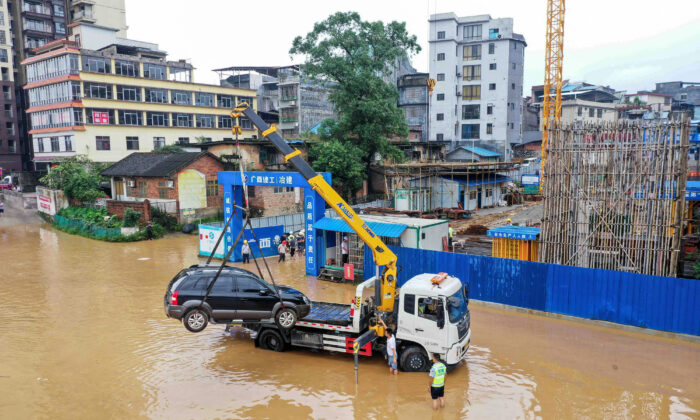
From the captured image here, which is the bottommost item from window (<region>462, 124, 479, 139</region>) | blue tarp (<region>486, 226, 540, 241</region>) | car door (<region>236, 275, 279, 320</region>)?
car door (<region>236, 275, 279, 320</region>)

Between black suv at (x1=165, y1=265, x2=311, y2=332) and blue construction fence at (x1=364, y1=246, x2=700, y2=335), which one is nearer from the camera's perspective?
black suv at (x1=165, y1=265, x2=311, y2=332)

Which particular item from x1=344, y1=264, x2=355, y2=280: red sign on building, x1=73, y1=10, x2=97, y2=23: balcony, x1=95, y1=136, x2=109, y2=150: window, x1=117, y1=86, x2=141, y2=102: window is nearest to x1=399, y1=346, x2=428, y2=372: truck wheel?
x1=344, y1=264, x2=355, y2=280: red sign on building

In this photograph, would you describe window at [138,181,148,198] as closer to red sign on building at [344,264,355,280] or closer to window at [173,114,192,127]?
window at [173,114,192,127]

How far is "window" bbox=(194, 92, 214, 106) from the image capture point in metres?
58.9

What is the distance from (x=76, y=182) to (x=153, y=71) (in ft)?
70.3

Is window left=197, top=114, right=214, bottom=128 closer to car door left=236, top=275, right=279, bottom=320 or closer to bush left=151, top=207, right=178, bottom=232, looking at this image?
bush left=151, top=207, right=178, bottom=232

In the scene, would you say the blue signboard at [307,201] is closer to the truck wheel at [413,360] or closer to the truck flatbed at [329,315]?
the truck flatbed at [329,315]

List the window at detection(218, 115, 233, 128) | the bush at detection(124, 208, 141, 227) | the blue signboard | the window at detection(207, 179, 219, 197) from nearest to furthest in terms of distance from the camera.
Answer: the blue signboard < the bush at detection(124, 208, 141, 227) < the window at detection(207, 179, 219, 197) < the window at detection(218, 115, 233, 128)

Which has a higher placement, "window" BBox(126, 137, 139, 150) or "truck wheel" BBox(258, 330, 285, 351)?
"window" BBox(126, 137, 139, 150)

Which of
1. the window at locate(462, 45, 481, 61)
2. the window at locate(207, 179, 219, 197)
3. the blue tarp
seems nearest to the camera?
the blue tarp

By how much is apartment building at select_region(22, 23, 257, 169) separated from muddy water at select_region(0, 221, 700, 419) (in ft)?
120

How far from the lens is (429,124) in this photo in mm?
66625

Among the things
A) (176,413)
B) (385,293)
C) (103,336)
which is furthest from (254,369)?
(103,336)

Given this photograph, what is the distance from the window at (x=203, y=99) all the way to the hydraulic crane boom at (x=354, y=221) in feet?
158
